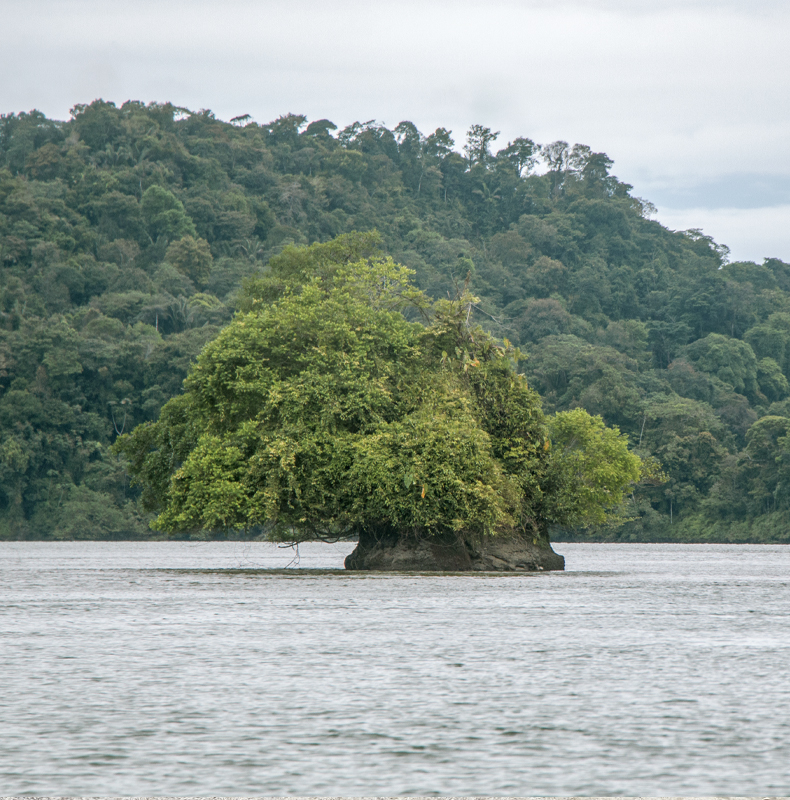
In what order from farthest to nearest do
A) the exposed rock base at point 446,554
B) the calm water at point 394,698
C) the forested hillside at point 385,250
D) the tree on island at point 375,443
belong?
the forested hillside at point 385,250 < the exposed rock base at point 446,554 < the tree on island at point 375,443 < the calm water at point 394,698

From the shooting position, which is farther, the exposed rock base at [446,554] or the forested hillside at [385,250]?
the forested hillside at [385,250]

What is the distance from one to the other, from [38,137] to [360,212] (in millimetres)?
41791

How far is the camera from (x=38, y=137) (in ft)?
511

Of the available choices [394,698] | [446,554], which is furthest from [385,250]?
[394,698]

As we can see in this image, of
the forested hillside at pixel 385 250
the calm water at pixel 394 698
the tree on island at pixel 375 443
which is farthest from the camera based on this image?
the forested hillside at pixel 385 250

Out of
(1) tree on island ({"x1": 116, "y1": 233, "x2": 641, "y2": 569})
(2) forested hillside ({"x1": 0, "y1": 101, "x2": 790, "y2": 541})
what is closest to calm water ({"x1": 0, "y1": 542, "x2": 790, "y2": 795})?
(1) tree on island ({"x1": 116, "y1": 233, "x2": 641, "y2": 569})

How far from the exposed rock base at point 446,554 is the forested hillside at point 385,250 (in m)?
32.6

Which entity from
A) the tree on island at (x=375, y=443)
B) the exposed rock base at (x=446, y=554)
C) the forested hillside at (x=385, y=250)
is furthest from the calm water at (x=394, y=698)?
the forested hillside at (x=385, y=250)

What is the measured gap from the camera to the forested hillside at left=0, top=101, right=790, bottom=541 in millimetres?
98812

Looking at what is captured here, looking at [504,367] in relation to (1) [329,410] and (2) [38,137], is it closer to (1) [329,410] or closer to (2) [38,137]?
(1) [329,410]

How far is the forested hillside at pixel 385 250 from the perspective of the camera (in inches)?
3890

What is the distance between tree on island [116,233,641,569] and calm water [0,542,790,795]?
11.1 metres

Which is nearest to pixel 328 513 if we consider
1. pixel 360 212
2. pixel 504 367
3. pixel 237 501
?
pixel 237 501

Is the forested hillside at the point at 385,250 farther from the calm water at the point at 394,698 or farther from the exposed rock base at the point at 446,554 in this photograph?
the calm water at the point at 394,698
